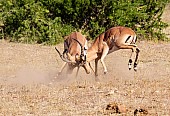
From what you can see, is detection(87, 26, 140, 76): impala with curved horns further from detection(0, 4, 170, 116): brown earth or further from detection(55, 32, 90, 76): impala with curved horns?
detection(0, 4, 170, 116): brown earth

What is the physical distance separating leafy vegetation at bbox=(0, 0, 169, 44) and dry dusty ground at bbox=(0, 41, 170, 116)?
3909 millimetres

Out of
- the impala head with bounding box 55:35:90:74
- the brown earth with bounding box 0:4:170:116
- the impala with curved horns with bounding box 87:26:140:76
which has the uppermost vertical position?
the impala with curved horns with bounding box 87:26:140:76

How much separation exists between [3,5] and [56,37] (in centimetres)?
275

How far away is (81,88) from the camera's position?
10.1 m

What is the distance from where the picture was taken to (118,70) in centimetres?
1298

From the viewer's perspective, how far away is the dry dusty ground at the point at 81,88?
815 cm

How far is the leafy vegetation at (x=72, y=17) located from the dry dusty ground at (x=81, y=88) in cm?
391

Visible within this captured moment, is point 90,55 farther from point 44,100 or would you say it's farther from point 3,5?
point 3,5

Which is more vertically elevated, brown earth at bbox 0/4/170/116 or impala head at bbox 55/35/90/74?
impala head at bbox 55/35/90/74

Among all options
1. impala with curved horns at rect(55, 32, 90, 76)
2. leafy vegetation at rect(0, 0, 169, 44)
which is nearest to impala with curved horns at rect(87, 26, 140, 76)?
impala with curved horns at rect(55, 32, 90, 76)

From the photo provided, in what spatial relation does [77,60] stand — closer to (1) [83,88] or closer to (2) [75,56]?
(2) [75,56]

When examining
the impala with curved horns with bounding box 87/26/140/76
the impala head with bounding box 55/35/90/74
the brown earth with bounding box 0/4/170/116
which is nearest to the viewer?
the brown earth with bounding box 0/4/170/116

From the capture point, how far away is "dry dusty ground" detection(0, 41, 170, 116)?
321 inches

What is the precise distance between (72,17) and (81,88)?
35.1 feet
